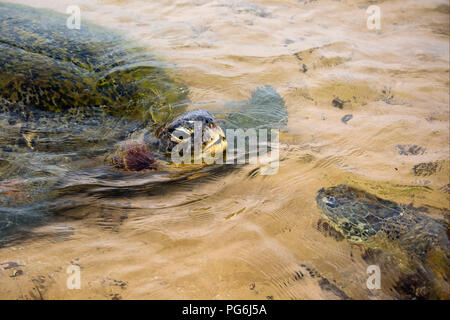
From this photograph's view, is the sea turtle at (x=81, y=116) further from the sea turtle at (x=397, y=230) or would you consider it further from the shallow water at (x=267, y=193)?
the sea turtle at (x=397, y=230)

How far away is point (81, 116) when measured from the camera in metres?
3.11

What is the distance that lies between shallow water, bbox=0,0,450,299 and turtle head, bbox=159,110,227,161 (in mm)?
293

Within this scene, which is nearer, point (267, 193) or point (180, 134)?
point (267, 193)

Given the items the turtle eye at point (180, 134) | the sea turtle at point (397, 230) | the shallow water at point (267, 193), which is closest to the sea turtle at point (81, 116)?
the turtle eye at point (180, 134)

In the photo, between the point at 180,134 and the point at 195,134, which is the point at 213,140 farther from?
the point at 180,134

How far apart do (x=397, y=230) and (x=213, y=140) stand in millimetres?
1606

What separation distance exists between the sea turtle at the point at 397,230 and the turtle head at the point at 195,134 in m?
1.03

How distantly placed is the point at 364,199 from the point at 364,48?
12.4 ft

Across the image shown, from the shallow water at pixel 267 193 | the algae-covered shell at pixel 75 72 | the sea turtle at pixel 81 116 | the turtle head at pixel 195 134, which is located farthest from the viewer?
the algae-covered shell at pixel 75 72

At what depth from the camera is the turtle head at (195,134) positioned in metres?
2.74

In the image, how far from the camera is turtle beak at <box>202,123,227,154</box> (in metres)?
2.74

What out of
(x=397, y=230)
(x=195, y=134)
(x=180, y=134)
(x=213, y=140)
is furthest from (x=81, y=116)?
(x=397, y=230)

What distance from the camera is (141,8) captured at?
646 centimetres
